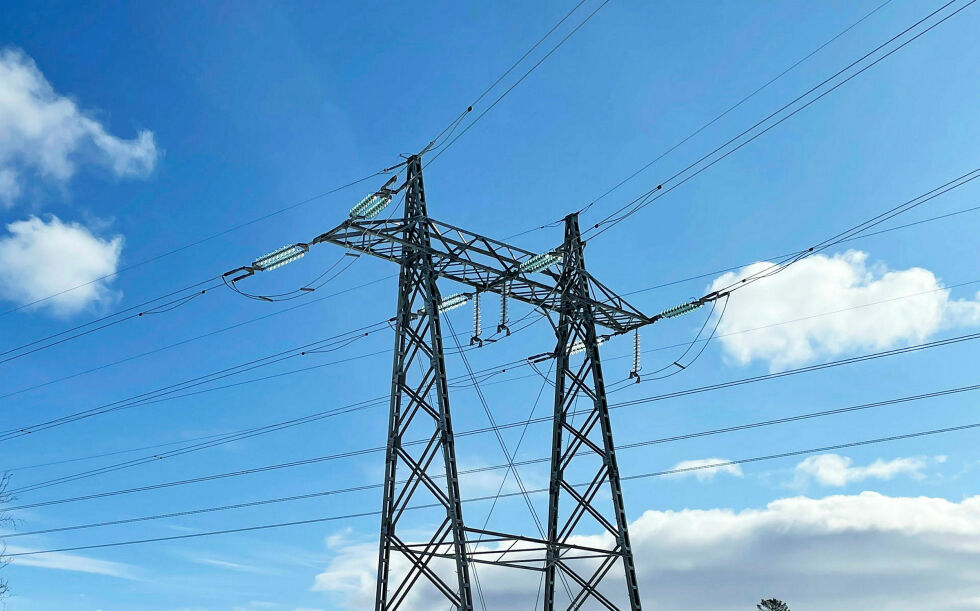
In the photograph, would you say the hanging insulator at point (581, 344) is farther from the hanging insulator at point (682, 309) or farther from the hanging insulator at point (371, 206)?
the hanging insulator at point (371, 206)

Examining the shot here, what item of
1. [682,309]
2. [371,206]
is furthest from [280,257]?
[682,309]

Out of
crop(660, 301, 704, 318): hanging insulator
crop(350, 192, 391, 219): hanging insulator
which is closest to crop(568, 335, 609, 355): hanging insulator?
crop(660, 301, 704, 318): hanging insulator

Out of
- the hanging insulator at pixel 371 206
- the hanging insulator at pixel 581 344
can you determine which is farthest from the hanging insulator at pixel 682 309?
the hanging insulator at pixel 371 206

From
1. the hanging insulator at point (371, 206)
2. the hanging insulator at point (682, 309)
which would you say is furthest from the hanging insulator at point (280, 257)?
the hanging insulator at point (682, 309)

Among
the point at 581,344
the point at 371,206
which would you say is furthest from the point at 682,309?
the point at 371,206

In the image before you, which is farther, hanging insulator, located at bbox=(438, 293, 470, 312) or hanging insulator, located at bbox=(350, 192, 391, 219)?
hanging insulator, located at bbox=(438, 293, 470, 312)

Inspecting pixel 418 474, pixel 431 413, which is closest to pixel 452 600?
pixel 418 474

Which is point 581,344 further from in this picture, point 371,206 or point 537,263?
point 371,206

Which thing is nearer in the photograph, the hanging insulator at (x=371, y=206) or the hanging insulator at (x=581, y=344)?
the hanging insulator at (x=371, y=206)

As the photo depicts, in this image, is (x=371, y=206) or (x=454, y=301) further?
(x=454, y=301)

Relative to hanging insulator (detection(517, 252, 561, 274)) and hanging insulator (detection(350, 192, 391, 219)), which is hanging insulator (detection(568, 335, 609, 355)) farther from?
hanging insulator (detection(350, 192, 391, 219))

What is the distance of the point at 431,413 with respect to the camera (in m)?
24.0

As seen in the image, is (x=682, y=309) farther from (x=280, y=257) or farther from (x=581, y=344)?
(x=280, y=257)

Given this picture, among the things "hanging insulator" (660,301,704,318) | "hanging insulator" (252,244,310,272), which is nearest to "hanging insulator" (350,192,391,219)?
"hanging insulator" (252,244,310,272)
